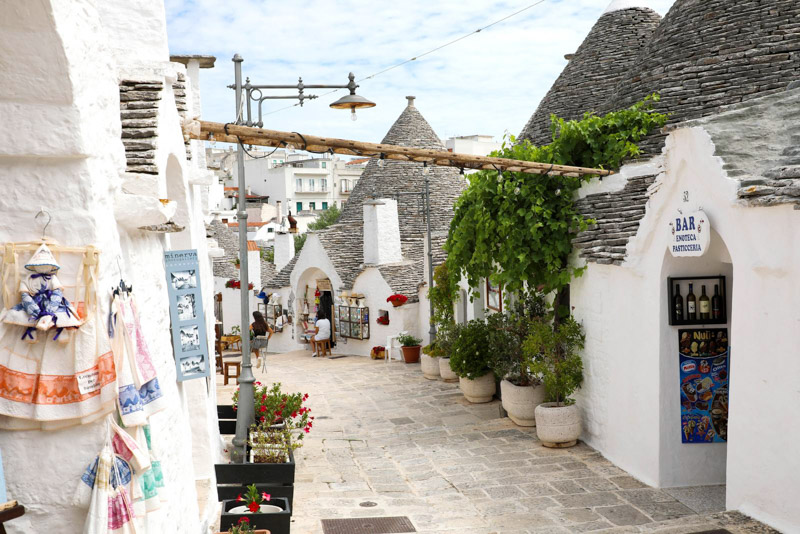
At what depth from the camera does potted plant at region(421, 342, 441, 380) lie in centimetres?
1616

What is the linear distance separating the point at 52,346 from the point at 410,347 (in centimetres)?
1600

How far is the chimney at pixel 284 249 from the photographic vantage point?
28594 millimetres

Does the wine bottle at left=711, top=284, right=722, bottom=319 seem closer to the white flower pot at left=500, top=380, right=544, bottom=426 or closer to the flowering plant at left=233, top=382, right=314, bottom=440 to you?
the white flower pot at left=500, top=380, right=544, bottom=426

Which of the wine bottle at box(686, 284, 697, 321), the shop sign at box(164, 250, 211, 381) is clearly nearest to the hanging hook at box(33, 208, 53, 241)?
the shop sign at box(164, 250, 211, 381)

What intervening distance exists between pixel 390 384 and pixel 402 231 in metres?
7.90

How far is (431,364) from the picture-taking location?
640 inches

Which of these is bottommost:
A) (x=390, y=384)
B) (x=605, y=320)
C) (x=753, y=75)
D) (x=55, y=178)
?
(x=390, y=384)

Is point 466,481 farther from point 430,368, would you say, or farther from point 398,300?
point 398,300

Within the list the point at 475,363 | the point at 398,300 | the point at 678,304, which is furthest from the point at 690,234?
the point at 398,300

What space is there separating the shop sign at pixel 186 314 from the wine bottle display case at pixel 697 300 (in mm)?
5030

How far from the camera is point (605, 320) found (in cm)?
967

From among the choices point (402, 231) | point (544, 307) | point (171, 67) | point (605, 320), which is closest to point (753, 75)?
point (605, 320)

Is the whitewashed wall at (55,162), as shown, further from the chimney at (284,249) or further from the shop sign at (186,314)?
the chimney at (284,249)

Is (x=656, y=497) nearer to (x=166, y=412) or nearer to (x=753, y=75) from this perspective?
(x=753, y=75)
